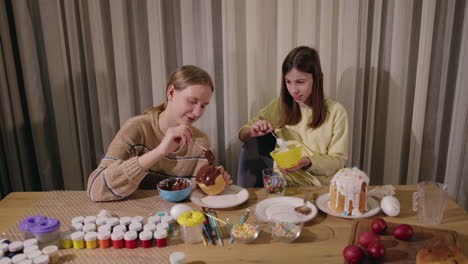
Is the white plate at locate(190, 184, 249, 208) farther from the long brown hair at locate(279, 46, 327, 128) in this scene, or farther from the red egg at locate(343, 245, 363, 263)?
the long brown hair at locate(279, 46, 327, 128)

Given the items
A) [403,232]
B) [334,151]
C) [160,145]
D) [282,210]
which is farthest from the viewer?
[334,151]

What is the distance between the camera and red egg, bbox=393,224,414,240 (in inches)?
41.9

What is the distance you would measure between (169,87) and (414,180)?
176 cm

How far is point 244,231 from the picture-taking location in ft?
3.67

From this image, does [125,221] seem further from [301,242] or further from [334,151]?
[334,151]

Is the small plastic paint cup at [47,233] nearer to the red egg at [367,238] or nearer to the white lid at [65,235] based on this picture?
the white lid at [65,235]

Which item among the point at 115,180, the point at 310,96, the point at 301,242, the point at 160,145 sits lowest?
the point at 301,242

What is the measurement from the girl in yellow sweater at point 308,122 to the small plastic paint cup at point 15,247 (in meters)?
1.13

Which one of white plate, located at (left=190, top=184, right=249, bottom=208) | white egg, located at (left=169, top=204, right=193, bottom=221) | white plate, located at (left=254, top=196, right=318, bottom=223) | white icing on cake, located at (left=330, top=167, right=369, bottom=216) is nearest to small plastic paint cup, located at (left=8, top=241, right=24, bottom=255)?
white egg, located at (left=169, top=204, right=193, bottom=221)

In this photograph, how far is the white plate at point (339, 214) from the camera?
48.9 inches

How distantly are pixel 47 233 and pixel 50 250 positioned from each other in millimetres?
68

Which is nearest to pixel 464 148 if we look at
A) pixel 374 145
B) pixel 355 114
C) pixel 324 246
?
pixel 374 145

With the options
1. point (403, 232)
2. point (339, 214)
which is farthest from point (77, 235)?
point (403, 232)

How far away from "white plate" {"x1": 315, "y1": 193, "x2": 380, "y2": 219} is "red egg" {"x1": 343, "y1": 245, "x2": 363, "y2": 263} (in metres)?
0.27
